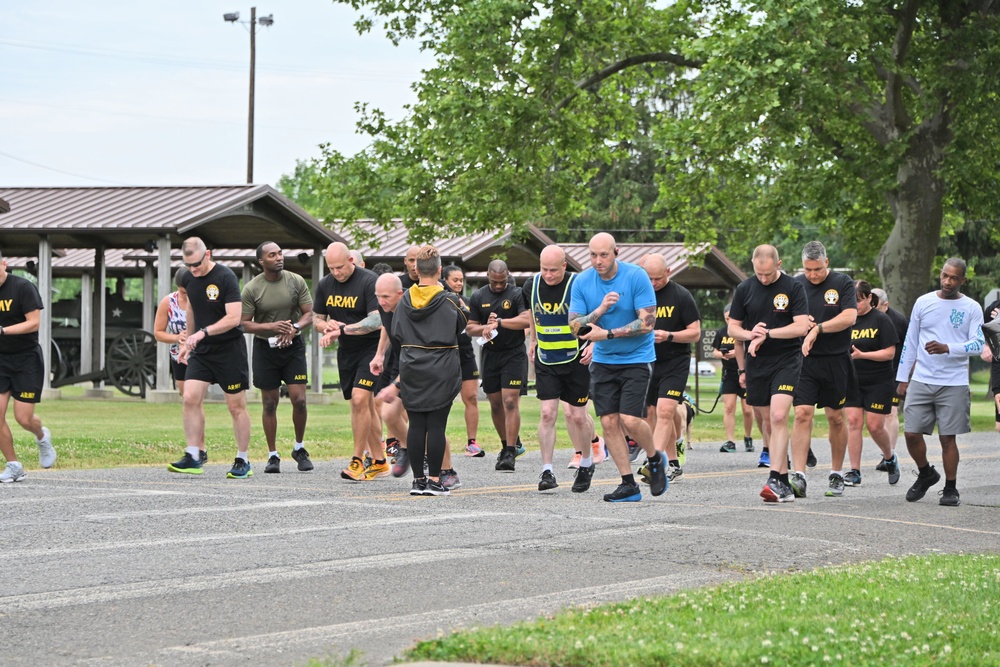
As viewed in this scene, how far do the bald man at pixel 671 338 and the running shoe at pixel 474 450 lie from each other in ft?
11.2

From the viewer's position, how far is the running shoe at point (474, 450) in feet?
54.6

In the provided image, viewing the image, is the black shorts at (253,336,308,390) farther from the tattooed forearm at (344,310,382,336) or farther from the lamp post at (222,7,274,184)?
the lamp post at (222,7,274,184)

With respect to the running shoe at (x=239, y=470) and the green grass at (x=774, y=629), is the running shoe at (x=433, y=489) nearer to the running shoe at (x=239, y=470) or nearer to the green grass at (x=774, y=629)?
the running shoe at (x=239, y=470)

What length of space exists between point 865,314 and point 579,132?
17.7m

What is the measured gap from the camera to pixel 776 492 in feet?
37.4

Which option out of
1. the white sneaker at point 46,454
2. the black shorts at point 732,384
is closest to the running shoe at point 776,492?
the white sneaker at point 46,454

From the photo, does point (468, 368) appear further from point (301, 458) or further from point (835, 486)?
point (835, 486)

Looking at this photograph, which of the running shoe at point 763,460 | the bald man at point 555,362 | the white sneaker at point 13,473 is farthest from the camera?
the running shoe at point 763,460

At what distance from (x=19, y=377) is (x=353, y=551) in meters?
5.42

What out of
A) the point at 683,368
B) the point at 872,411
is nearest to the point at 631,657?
the point at 683,368

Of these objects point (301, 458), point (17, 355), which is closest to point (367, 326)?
point (301, 458)

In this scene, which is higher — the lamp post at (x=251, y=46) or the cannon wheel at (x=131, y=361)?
the lamp post at (x=251, y=46)

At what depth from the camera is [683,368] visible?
43.5ft

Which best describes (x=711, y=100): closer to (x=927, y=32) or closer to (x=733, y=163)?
(x=733, y=163)
